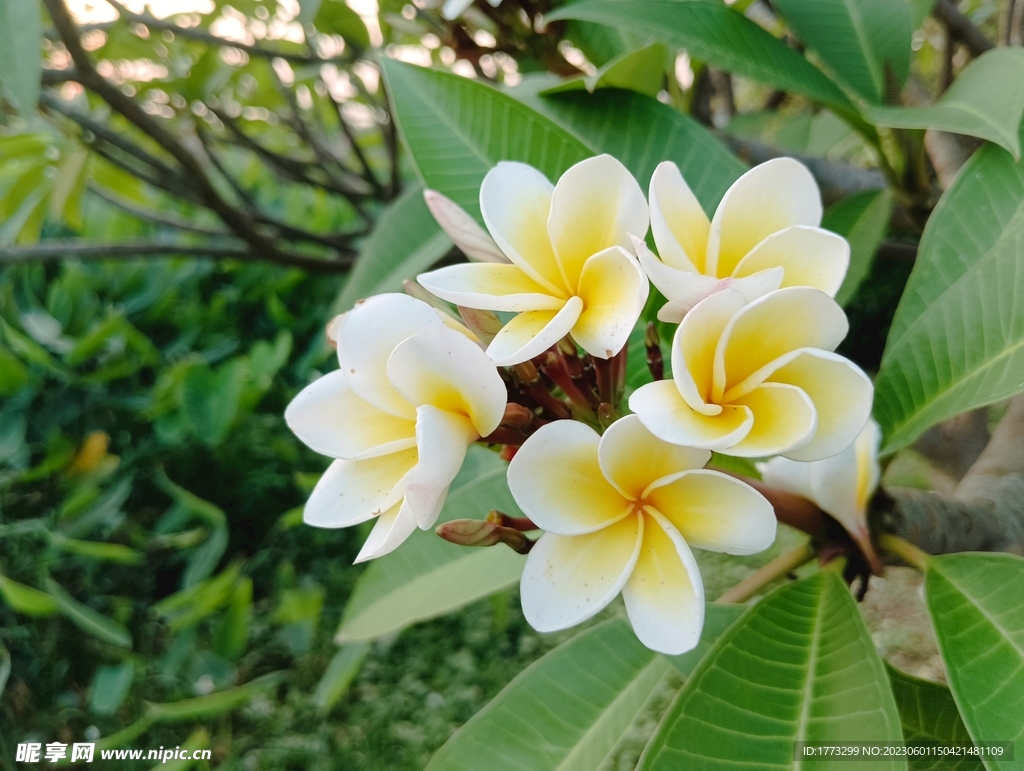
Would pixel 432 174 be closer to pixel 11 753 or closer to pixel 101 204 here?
pixel 11 753

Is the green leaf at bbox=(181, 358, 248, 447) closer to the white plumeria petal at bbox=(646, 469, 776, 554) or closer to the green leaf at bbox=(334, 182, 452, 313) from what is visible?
the green leaf at bbox=(334, 182, 452, 313)

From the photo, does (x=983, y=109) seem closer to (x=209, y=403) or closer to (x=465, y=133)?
(x=465, y=133)

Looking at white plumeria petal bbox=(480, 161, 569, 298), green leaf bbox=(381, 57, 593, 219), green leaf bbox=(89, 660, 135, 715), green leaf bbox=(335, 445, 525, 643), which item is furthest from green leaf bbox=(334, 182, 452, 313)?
green leaf bbox=(89, 660, 135, 715)

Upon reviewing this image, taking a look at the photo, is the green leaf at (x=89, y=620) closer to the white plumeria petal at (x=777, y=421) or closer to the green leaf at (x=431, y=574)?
the green leaf at (x=431, y=574)

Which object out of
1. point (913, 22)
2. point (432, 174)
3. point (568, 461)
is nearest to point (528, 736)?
point (568, 461)

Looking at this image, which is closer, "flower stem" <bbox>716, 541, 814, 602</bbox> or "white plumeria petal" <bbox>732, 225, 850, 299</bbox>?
"white plumeria petal" <bbox>732, 225, 850, 299</bbox>

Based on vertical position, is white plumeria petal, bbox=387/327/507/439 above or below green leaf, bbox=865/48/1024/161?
below

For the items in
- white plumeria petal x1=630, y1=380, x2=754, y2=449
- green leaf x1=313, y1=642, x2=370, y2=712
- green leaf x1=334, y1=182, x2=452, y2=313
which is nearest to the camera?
white plumeria petal x1=630, y1=380, x2=754, y2=449

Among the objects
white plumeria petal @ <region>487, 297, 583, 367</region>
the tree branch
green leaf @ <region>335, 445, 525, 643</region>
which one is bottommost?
the tree branch
